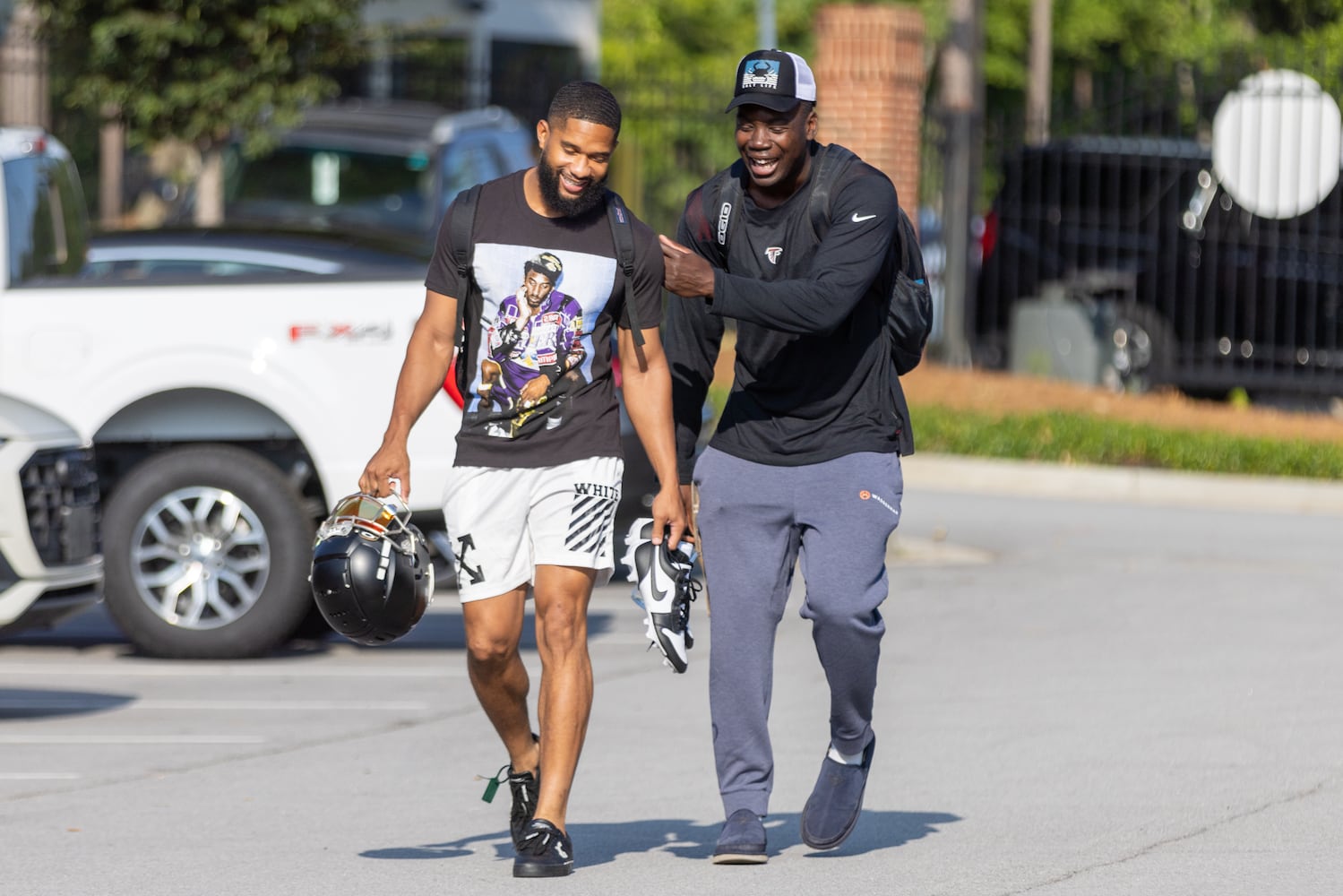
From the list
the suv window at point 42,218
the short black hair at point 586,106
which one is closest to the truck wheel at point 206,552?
the suv window at point 42,218

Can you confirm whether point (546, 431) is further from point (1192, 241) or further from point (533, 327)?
point (1192, 241)

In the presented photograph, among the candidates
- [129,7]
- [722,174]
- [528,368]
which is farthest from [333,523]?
[129,7]

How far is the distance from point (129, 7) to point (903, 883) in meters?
11.3

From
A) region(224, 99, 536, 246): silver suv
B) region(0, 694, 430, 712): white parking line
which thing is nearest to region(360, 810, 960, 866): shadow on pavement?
region(0, 694, 430, 712): white parking line

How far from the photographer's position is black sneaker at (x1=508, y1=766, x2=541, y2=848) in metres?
5.94

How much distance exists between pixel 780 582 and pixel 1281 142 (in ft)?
43.9

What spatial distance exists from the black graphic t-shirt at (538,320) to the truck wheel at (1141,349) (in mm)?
13566

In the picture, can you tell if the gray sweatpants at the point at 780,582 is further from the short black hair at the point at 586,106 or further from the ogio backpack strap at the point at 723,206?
the short black hair at the point at 586,106

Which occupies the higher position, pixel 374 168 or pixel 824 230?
pixel 374 168

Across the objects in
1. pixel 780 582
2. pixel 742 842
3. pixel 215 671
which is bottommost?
pixel 215 671

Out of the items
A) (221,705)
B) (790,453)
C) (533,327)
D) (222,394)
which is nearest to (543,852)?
(790,453)

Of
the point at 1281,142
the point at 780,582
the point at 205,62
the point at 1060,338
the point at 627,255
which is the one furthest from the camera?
the point at 1060,338

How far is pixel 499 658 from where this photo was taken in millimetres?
5875

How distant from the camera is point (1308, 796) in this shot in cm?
687
